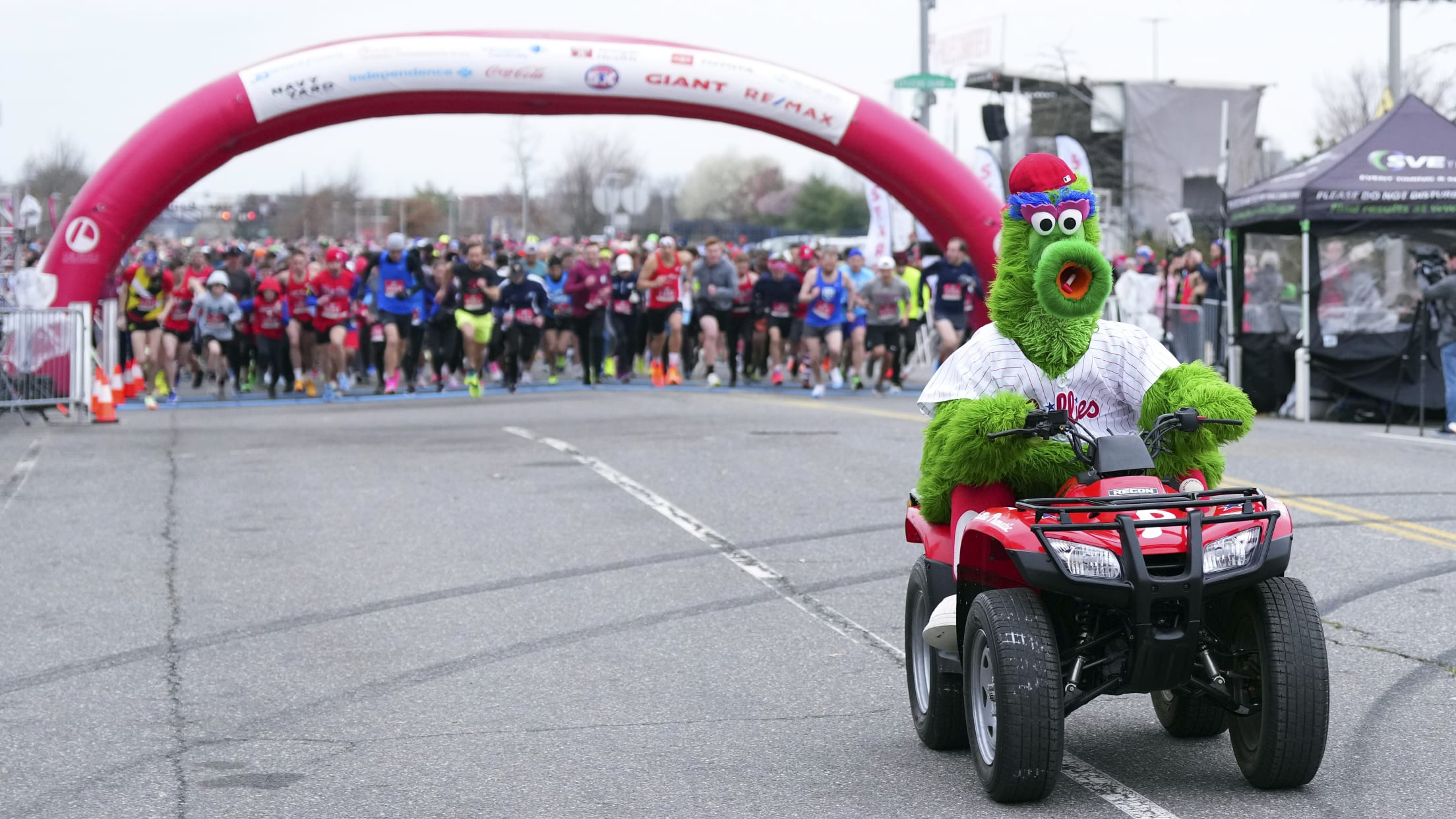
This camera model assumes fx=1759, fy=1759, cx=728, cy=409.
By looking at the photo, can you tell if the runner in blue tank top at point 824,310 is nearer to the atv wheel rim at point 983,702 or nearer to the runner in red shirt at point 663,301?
the runner in red shirt at point 663,301

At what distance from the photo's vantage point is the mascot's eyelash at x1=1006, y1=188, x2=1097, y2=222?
215 inches

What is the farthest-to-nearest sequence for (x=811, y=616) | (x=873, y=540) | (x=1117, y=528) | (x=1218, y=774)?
(x=873, y=540) < (x=811, y=616) < (x=1218, y=774) < (x=1117, y=528)

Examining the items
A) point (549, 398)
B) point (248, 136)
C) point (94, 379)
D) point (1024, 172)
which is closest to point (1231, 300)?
point (549, 398)

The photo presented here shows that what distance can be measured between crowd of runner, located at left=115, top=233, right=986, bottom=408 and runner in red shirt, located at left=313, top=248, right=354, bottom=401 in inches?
→ 0.9

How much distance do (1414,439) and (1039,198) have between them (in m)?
12.1

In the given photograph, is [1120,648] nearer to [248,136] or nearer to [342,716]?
[342,716]

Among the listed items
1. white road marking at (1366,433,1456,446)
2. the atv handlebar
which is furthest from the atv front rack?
white road marking at (1366,433,1456,446)

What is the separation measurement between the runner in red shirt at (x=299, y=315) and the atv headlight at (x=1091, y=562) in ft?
61.6

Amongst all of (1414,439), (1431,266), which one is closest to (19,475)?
(1414,439)

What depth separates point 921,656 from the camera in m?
5.84

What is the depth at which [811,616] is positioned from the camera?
809 cm

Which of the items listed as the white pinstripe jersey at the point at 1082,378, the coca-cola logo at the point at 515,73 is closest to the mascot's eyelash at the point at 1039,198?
the white pinstripe jersey at the point at 1082,378

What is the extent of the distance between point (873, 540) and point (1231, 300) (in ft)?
36.9

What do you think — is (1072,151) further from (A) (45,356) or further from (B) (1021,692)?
(B) (1021,692)
